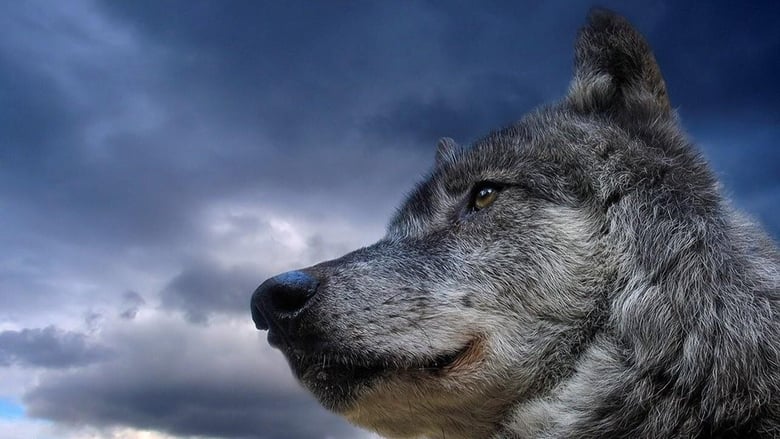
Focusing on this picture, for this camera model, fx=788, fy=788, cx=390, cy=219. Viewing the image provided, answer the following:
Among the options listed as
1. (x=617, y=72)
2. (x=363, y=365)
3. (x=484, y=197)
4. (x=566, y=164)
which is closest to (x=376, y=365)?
(x=363, y=365)

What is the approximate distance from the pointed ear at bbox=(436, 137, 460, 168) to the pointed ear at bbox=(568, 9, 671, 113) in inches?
35.3

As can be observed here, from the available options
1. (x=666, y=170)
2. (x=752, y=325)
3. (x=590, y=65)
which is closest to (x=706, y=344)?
(x=752, y=325)

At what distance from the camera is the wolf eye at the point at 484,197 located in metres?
4.80

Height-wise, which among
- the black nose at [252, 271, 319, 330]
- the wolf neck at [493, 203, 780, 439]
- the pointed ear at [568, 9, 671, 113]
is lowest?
the wolf neck at [493, 203, 780, 439]

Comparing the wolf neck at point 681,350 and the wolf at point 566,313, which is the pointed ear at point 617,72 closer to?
the wolf at point 566,313

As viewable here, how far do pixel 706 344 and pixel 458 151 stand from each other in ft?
7.68

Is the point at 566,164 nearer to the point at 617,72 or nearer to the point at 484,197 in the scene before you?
the point at 484,197

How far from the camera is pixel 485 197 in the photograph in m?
4.86

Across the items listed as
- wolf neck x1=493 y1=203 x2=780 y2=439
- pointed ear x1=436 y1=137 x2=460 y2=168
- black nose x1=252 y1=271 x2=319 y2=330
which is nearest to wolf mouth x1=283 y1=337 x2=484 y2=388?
black nose x1=252 y1=271 x2=319 y2=330

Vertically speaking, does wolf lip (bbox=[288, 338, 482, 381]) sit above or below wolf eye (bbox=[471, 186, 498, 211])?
below

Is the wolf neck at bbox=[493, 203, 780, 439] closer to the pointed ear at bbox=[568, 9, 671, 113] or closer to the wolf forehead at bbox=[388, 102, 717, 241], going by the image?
the wolf forehead at bbox=[388, 102, 717, 241]

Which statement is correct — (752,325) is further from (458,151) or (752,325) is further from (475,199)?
(458,151)

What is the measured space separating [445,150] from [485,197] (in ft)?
4.35

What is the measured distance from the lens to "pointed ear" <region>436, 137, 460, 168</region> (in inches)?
220
